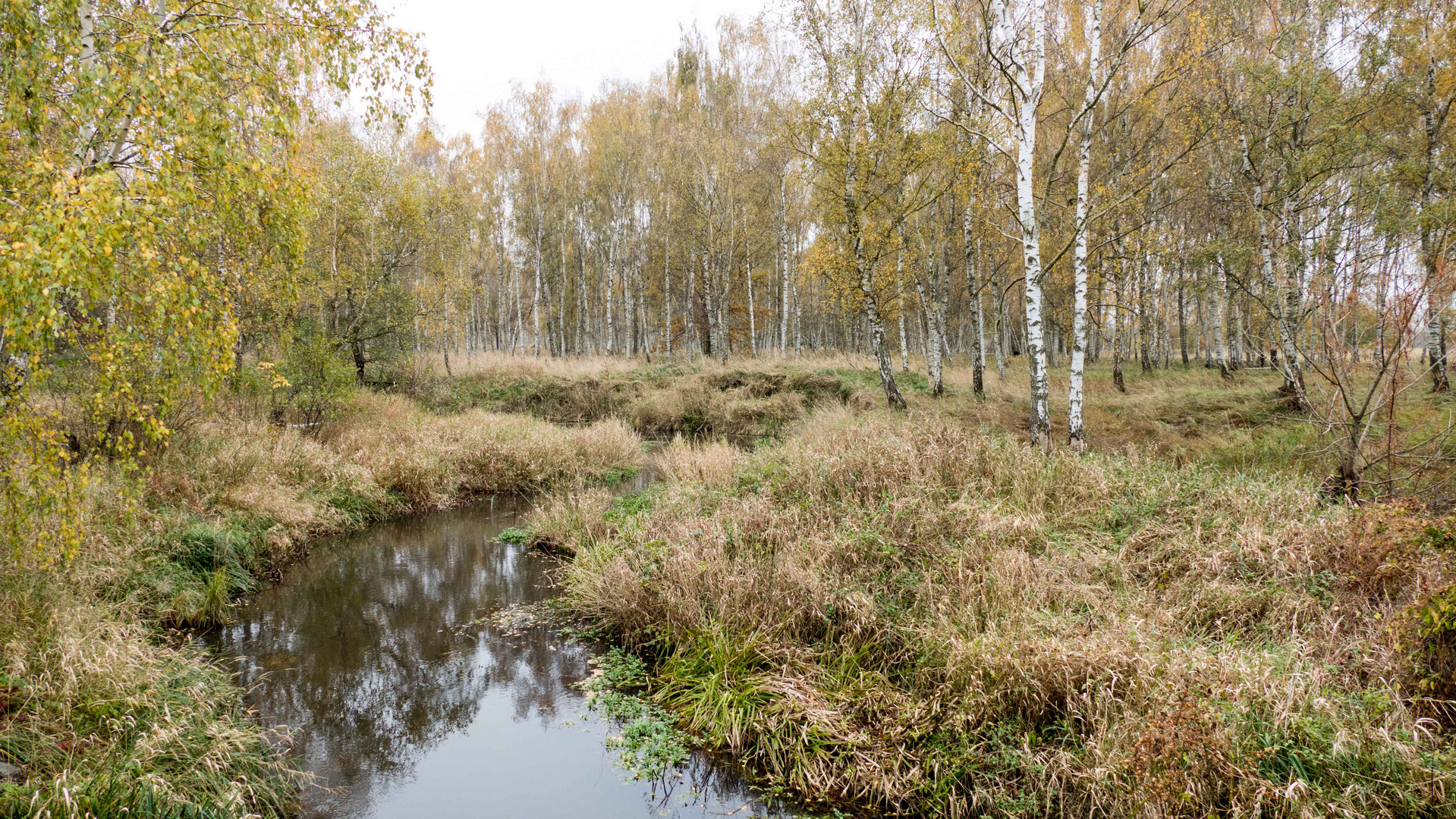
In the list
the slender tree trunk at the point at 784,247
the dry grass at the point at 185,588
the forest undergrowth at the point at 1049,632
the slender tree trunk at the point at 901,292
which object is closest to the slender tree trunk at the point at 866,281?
the slender tree trunk at the point at 901,292

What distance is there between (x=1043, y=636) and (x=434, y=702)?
5.11m

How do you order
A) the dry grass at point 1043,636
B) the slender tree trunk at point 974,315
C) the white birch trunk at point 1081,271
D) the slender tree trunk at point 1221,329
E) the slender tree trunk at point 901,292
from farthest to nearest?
the slender tree trunk at point 901,292
the slender tree trunk at point 974,315
the slender tree trunk at point 1221,329
the white birch trunk at point 1081,271
the dry grass at point 1043,636

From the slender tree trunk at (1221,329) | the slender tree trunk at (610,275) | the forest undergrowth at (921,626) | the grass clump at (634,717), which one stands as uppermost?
the slender tree trunk at (610,275)

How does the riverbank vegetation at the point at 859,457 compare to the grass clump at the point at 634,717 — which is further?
the grass clump at the point at 634,717

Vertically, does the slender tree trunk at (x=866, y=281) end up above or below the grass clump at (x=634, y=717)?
above

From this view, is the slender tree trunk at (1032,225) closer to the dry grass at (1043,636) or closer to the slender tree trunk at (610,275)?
the dry grass at (1043,636)

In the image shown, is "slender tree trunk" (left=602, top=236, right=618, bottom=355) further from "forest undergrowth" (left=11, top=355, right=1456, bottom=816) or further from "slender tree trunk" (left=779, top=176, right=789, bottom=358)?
"forest undergrowth" (left=11, top=355, right=1456, bottom=816)

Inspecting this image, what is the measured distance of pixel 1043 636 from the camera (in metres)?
4.49

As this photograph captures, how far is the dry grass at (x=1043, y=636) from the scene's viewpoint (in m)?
3.41

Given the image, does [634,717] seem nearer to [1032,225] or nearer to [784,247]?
[1032,225]

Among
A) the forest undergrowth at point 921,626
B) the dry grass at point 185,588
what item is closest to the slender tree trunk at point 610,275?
the dry grass at point 185,588

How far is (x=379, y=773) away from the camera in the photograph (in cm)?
472

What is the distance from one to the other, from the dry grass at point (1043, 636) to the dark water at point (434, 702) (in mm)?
724

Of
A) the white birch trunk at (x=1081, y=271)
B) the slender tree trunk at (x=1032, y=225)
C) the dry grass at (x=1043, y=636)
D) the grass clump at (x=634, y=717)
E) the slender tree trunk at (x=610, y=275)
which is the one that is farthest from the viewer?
the slender tree trunk at (x=610, y=275)
